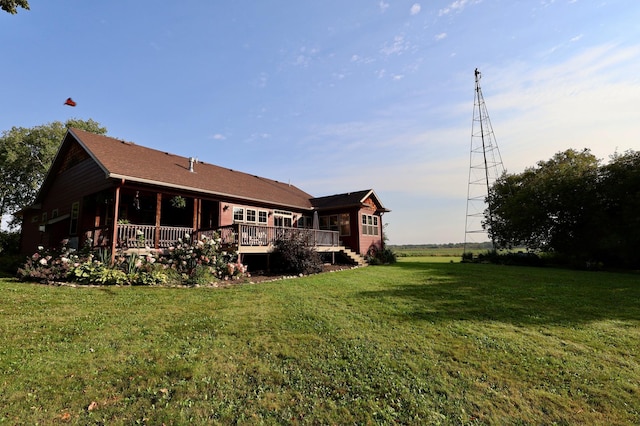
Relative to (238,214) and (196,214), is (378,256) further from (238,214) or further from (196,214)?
(196,214)

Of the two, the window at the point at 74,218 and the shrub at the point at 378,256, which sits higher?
the window at the point at 74,218


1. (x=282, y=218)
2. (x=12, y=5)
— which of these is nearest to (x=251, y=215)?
(x=282, y=218)

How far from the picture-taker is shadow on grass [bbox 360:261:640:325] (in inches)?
261

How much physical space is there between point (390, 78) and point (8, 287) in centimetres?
1389

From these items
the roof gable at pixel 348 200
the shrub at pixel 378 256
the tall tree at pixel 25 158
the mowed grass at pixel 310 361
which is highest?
the tall tree at pixel 25 158

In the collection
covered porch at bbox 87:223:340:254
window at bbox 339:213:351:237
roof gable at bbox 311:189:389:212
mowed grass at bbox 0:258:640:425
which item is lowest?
mowed grass at bbox 0:258:640:425

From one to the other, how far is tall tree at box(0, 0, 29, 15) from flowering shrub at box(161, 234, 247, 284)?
26.8 feet

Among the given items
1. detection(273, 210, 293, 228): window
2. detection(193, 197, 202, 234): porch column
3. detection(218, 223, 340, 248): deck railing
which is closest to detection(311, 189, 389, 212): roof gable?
detection(273, 210, 293, 228): window

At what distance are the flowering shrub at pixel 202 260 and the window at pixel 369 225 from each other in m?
10.6

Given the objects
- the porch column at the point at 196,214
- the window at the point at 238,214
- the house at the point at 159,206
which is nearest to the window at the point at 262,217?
the house at the point at 159,206

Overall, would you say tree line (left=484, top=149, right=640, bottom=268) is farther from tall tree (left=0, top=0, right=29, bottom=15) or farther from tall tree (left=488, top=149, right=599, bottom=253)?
tall tree (left=0, top=0, right=29, bottom=15)

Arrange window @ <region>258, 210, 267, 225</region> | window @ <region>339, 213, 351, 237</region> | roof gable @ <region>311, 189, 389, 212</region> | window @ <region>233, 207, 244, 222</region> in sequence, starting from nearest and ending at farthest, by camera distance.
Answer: window @ <region>233, 207, 244, 222</region> < window @ <region>258, 210, 267, 225</region> < roof gable @ <region>311, 189, 389, 212</region> < window @ <region>339, 213, 351, 237</region>

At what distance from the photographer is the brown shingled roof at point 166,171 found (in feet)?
39.1

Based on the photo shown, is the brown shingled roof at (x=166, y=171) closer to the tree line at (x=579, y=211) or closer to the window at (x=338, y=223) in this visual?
the window at (x=338, y=223)
